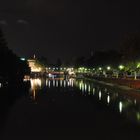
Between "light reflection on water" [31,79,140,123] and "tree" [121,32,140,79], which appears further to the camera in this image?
"tree" [121,32,140,79]

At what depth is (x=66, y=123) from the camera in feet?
58.1

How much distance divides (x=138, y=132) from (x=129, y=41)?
177 ft

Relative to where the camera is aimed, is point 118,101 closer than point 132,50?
Yes

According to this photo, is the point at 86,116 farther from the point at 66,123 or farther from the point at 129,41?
the point at 129,41

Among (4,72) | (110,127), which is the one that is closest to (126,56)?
(4,72)

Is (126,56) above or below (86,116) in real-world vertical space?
above

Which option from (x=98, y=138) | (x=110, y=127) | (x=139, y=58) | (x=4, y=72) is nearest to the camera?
(x=98, y=138)

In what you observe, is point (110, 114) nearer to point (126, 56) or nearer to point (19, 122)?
point (19, 122)

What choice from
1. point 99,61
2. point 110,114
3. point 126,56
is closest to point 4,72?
point 126,56

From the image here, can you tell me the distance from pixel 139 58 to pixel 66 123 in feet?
163

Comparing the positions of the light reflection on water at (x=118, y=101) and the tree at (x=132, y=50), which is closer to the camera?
the light reflection on water at (x=118, y=101)

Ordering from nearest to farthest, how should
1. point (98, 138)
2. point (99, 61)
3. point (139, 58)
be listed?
point (98, 138) < point (139, 58) < point (99, 61)

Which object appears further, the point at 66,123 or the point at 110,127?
the point at 66,123

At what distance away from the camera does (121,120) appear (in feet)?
60.1
